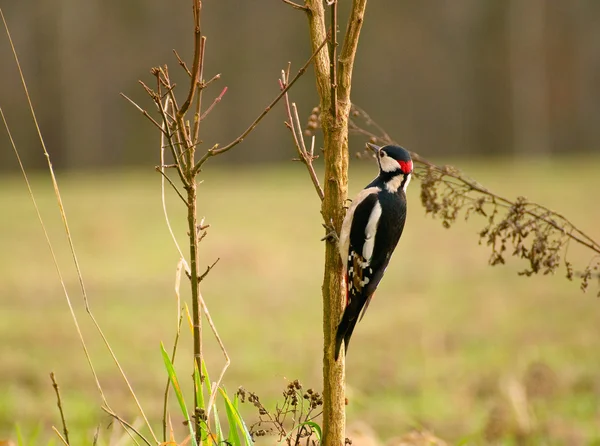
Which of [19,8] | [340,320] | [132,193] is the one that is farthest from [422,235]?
[19,8]

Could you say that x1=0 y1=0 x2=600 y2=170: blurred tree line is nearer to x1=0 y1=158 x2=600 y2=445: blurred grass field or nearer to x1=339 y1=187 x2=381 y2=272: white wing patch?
x1=0 y1=158 x2=600 y2=445: blurred grass field

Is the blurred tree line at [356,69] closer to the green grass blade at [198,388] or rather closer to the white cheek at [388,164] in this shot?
the white cheek at [388,164]

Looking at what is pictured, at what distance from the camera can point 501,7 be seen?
1172cm

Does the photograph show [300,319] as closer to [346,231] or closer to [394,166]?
[394,166]

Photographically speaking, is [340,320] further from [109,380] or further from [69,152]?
[69,152]

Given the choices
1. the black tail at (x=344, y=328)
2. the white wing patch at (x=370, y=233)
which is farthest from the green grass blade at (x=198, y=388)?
the white wing patch at (x=370, y=233)

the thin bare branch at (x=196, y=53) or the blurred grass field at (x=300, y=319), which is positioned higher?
the thin bare branch at (x=196, y=53)

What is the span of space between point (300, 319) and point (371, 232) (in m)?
3.46

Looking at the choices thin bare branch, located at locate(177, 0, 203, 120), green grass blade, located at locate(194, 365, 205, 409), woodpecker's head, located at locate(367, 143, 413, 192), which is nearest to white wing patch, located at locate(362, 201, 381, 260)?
woodpecker's head, located at locate(367, 143, 413, 192)

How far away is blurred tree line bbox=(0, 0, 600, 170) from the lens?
37.8ft

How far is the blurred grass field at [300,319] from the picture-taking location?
139 inches

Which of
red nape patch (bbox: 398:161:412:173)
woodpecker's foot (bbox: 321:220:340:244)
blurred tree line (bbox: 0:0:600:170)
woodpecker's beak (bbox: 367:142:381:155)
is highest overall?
blurred tree line (bbox: 0:0:600:170)

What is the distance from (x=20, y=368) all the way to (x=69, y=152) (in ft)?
27.0

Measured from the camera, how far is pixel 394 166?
2.19 m
